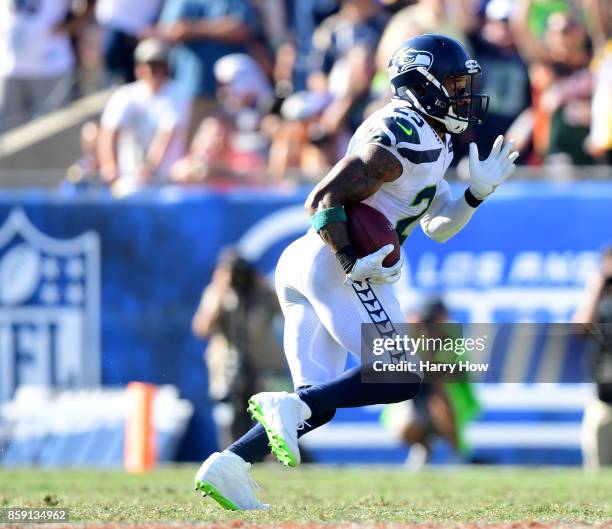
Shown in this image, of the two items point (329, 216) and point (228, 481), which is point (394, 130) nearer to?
point (329, 216)

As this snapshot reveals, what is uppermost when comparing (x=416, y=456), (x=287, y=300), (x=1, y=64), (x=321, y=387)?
(x=1, y=64)

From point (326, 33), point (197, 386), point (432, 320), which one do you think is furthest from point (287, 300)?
point (326, 33)

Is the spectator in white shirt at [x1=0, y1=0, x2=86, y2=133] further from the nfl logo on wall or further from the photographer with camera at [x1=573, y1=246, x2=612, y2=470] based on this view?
the photographer with camera at [x1=573, y1=246, x2=612, y2=470]

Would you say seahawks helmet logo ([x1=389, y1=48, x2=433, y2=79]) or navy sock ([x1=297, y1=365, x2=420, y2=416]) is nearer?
navy sock ([x1=297, y1=365, x2=420, y2=416])

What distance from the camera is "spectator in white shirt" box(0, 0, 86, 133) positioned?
38.1 ft

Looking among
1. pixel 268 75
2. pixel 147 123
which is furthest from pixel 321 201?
pixel 268 75

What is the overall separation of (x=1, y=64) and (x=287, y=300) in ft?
22.4

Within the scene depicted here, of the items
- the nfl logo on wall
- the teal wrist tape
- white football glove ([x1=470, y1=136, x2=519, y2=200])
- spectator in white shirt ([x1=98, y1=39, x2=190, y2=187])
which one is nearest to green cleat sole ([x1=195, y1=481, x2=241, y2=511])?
the teal wrist tape

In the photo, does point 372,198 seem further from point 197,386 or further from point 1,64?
point 1,64

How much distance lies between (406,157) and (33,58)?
702cm

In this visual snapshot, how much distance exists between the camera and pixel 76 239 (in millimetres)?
10234

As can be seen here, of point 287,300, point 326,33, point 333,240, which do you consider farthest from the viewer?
point 326,33

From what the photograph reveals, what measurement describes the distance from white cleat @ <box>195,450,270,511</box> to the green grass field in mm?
61

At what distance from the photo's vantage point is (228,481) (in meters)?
5.21
